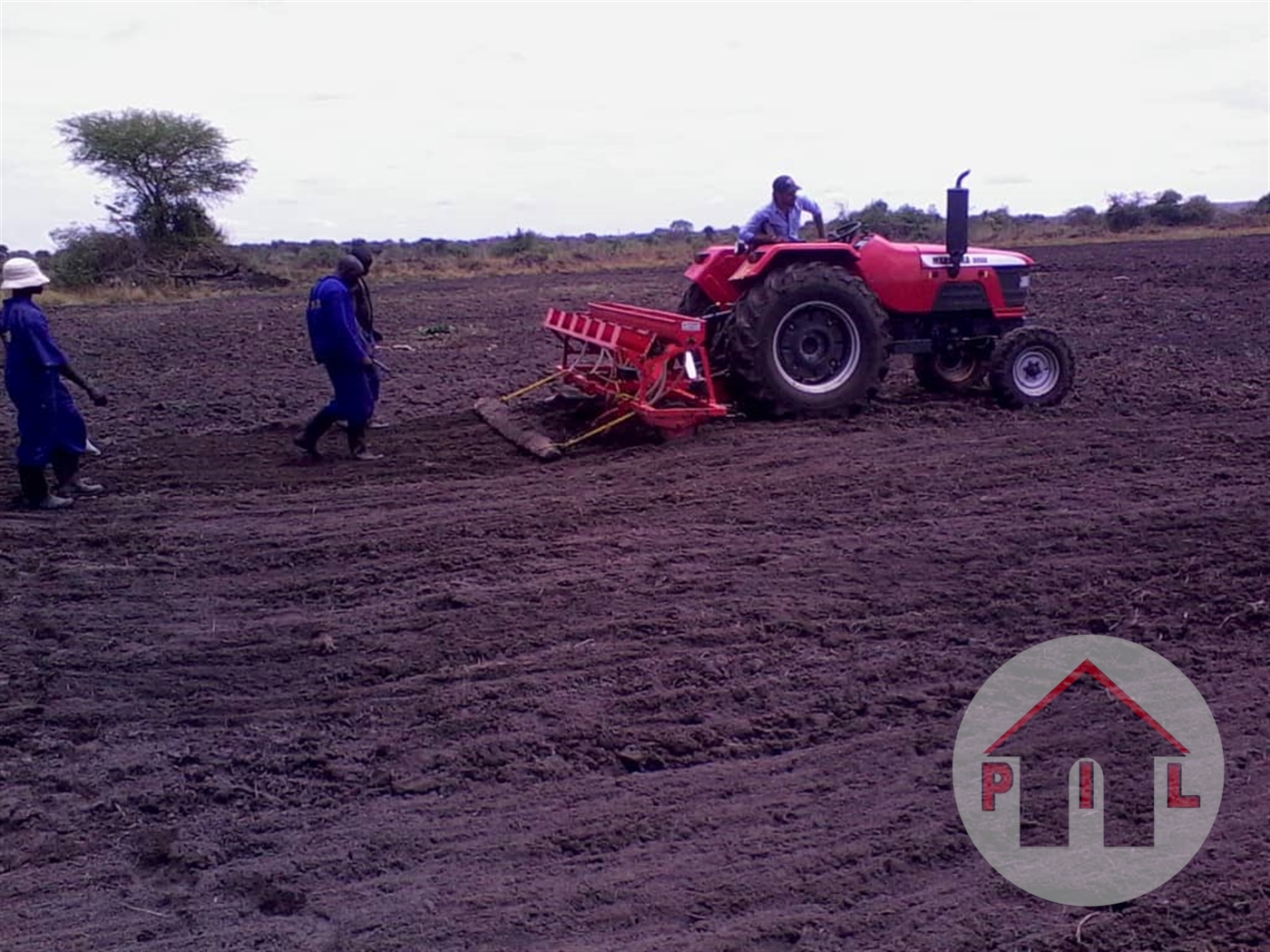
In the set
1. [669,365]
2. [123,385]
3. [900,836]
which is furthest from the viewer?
[123,385]

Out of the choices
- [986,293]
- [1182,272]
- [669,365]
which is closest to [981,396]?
[986,293]

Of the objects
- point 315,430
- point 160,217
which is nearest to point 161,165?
point 160,217

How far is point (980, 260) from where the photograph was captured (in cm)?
950

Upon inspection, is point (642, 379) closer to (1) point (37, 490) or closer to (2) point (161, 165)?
(1) point (37, 490)

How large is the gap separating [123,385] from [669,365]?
683cm

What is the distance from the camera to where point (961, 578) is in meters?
5.69

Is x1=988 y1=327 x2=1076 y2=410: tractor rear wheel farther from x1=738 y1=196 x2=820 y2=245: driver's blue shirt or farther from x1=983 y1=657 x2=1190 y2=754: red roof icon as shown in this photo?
x1=983 y1=657 x2=1190 y2=754: red roof icon

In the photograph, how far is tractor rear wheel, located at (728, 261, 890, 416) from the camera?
27.8 ft

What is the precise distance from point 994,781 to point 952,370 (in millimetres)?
6431

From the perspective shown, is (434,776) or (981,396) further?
(981,396)

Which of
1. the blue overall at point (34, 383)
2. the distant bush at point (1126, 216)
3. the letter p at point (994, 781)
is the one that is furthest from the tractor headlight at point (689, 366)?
the distant bush at point (1126, 216)

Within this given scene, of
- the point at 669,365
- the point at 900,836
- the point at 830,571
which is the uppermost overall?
the point at 669,365

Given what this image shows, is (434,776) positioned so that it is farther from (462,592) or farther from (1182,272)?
(1182,272)

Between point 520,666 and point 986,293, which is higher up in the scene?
point 986,293
